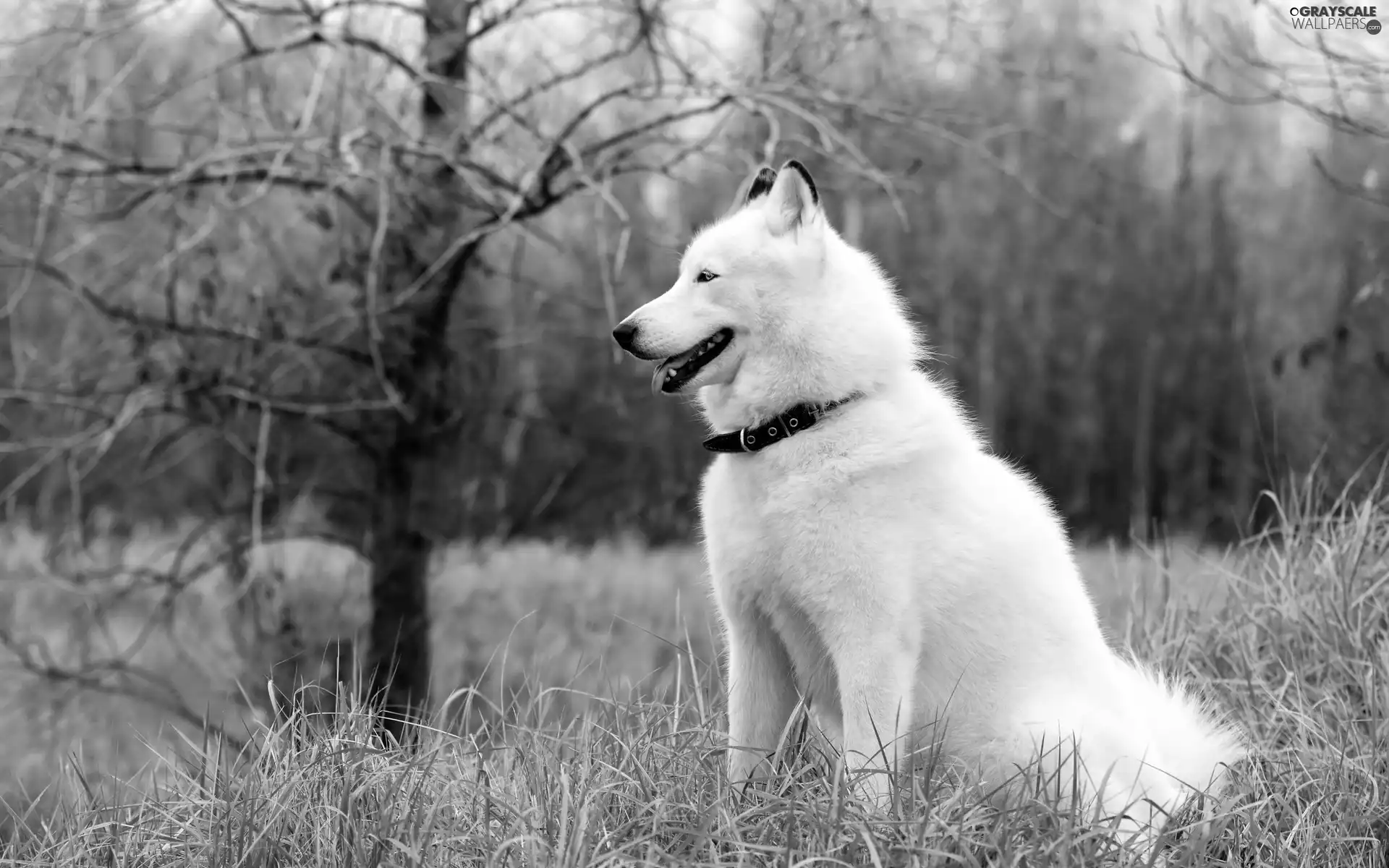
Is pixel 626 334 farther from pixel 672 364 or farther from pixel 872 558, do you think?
pixel 872 558

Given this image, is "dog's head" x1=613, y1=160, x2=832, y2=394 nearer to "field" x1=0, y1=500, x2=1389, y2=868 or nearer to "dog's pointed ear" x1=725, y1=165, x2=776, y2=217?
"dog's pointed ear" x1=725, y1=165, x2=776, y2=217

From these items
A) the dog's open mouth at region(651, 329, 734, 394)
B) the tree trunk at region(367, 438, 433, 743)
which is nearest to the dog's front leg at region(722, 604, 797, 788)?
the dog's open mouth at region(651, 329, 734, 394)

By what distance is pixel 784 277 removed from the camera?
2803 millimetres

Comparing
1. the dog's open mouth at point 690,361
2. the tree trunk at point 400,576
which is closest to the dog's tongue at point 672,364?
the dog's open mouth at point 690,361

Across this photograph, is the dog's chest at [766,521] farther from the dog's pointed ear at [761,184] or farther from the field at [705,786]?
the dog's pointed ear at [761,184]

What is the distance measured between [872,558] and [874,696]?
30 cm

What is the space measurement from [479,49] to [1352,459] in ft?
18.7

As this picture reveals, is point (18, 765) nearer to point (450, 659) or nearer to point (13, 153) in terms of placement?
point (450, 659)

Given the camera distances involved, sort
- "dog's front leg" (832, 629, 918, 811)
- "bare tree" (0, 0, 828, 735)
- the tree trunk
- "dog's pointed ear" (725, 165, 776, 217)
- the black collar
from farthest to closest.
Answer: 1. the tree trunk
2. "bare tree" (0, 0, 828, 735)
3. "dog's pointed ear" (725, 165, 776, 217)
4. the black collar
5. "dog's front leg" (832, 629, 918, 811)

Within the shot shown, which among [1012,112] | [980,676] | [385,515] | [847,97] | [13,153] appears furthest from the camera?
[1012,112]

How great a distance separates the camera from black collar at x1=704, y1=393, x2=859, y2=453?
275 cm

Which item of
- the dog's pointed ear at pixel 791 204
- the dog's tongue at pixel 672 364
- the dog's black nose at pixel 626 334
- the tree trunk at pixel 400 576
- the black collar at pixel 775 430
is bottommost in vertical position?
the tree trunk at pixel 400 576

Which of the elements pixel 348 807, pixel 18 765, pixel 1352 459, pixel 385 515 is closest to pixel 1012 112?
pixel 1352 459

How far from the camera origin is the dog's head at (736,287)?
9.02 feet
